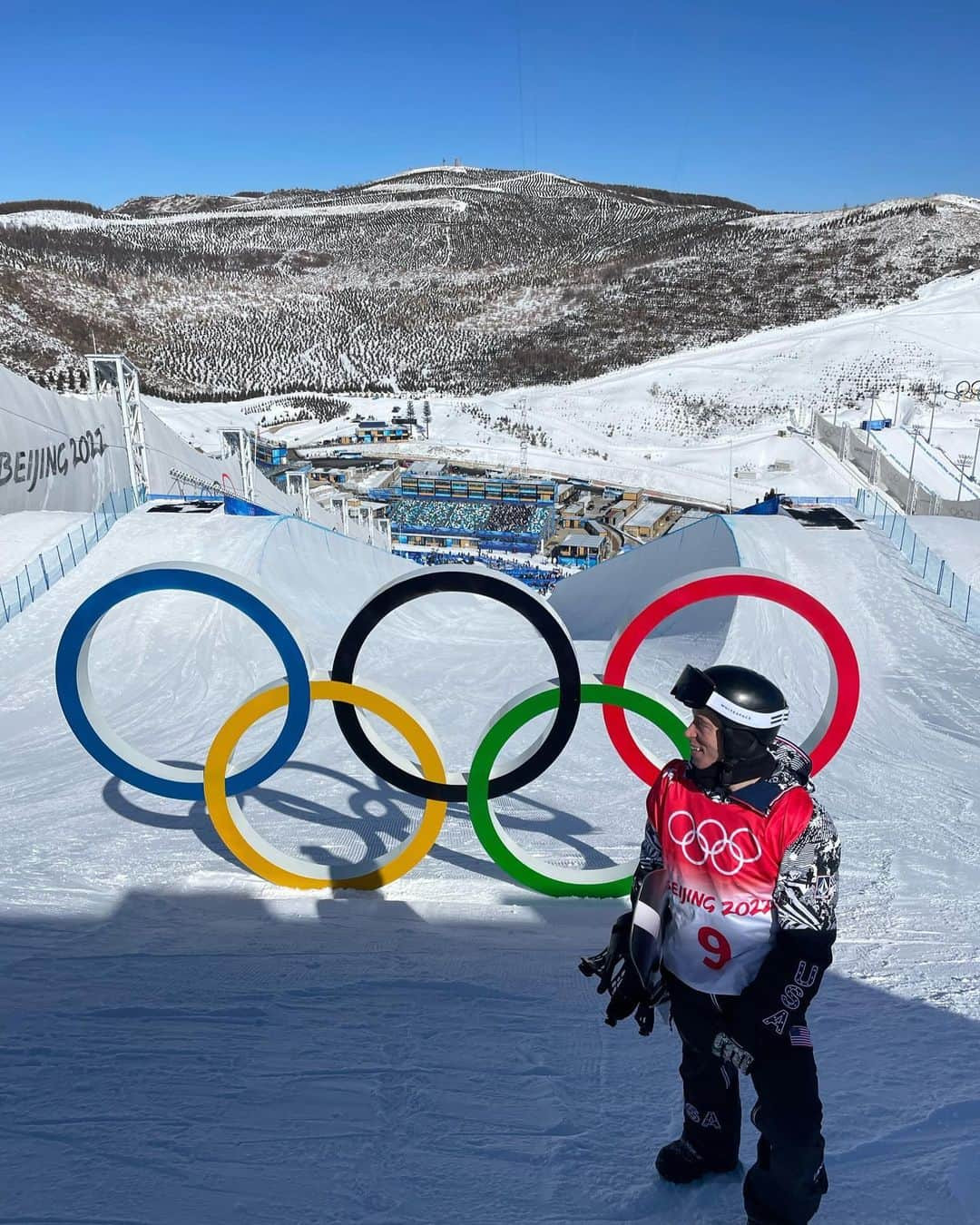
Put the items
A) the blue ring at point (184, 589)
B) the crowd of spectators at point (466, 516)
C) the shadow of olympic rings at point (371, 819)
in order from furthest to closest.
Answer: the crowd of spectators at point (466, 516) → the shadow of olympic rings at point (371, 819) → the blue ring at point (184, 589)

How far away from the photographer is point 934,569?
16312 millimetres

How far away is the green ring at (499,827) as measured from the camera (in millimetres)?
6191

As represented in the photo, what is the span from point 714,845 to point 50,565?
1709 centimetres

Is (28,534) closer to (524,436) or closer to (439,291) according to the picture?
(524,436)

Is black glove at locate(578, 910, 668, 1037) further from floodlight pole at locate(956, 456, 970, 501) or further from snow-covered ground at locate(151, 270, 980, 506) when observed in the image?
snow-covered ground at locate(151, 270, 980, 506)

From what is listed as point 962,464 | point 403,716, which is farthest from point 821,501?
point 962,464

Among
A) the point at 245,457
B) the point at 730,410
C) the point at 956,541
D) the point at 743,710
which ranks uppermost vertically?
the point at 743,710

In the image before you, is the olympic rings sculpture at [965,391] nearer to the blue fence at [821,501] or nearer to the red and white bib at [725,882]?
the blue fence at [821,501]

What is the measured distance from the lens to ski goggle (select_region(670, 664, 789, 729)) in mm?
2705

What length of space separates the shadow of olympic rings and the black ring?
2.78 feet

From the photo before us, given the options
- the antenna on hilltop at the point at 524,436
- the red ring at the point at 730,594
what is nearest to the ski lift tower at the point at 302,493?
the antenna on hilltop at the point at 524,436

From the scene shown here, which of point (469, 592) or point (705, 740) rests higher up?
point (705, 740)

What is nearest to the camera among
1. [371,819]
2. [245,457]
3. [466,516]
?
[371,819]

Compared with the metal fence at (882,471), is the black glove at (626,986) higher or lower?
higher
